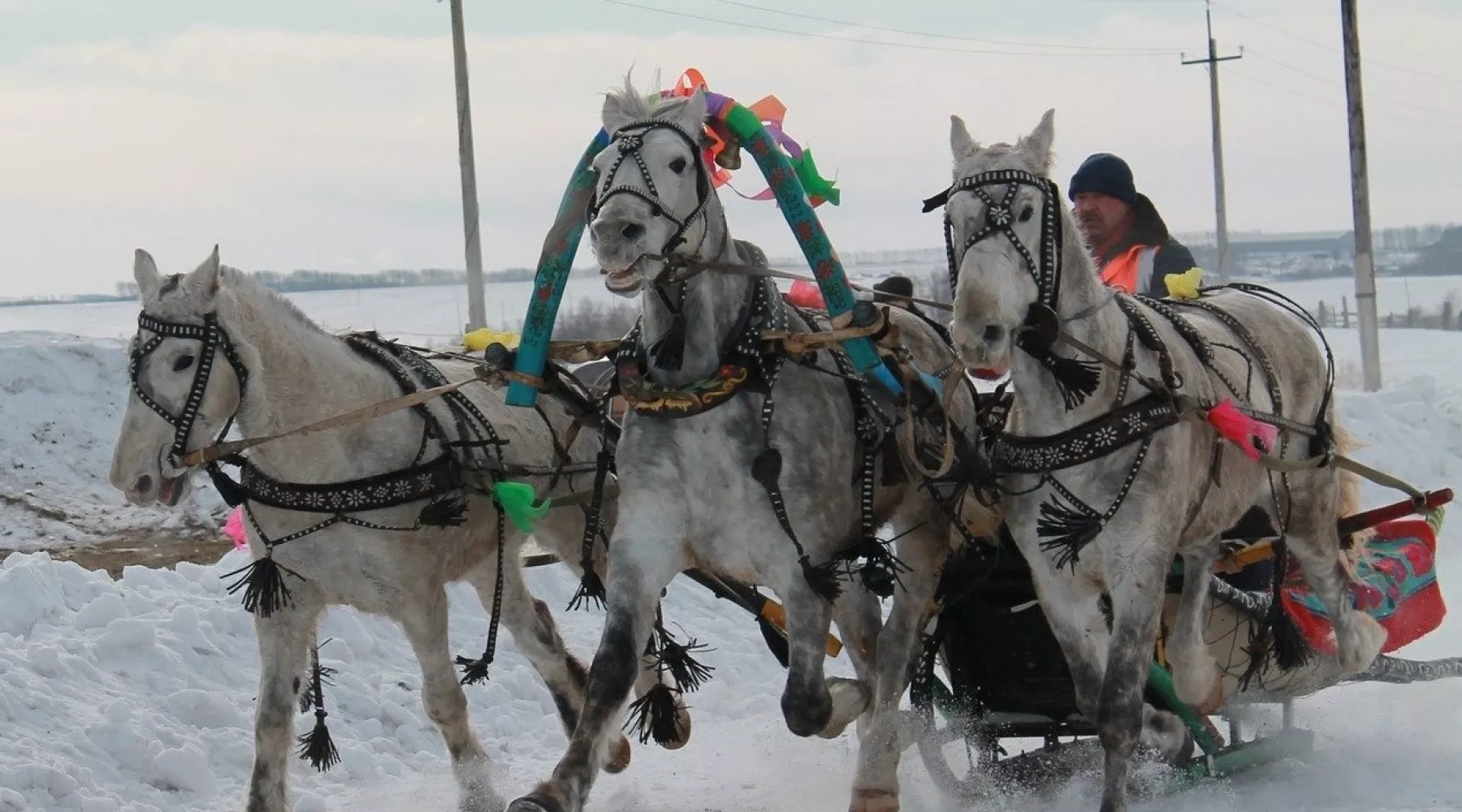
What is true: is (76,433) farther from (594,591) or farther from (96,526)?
(594,591)

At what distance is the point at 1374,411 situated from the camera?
49.4 feet

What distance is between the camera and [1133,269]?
754cm

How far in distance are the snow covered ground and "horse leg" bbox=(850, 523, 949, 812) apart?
0.71 m

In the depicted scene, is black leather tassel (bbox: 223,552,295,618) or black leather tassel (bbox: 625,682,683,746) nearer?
black leather tassel (bbox: 625,682,683,746)

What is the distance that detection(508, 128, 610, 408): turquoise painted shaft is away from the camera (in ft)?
18.0

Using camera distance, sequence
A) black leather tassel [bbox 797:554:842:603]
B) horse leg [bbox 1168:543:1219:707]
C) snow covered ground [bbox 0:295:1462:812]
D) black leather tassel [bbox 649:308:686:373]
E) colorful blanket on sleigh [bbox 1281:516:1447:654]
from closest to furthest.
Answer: black leather tassel [bbox 797:554:842:603] → black leather tassel [bbox 649:308:686:373] → horse leg [bbox 1168:543:1219:707] → snow covered ground [bbox 0:295:1462:812] → colorful blanket on sleigh [bbox 1281:516:1447:654]

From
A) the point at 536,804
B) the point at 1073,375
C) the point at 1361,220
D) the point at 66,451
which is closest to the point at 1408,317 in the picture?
the point at 1361,220

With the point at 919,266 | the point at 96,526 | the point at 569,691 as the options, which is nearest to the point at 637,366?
the point at 569,691

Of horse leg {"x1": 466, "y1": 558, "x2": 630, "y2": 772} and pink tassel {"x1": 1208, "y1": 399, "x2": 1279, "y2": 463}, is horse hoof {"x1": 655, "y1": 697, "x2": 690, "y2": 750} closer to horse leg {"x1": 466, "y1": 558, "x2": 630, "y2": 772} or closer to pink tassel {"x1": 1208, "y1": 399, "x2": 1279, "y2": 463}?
horse leg {"x1": 466, "y1": 558, "x2": 630, "y2": 772}

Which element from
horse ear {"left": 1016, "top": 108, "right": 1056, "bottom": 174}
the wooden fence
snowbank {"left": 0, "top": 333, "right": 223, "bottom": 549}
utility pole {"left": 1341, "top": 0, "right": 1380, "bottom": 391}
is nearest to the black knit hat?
horse ear {"left": 1016, "top": 108, "right": 1056, "bottom": 174}

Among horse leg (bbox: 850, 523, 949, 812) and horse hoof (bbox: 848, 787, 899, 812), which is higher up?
horse leg (bbox: 850, 523, 949, 812)

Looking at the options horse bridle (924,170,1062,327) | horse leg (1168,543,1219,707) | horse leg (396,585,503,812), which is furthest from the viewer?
horse leg (1168,543,1219,707)

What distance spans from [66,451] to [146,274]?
9.69 metres

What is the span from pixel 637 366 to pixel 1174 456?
5.62 feet
